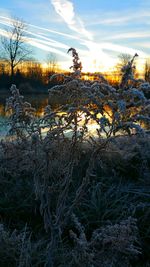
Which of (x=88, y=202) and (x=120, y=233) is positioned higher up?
(x=120, y=233)

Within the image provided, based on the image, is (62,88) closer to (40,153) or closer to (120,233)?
(40,153)

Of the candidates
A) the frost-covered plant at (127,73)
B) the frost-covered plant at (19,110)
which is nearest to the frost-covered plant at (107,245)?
the frost-covered plant at (19,110)

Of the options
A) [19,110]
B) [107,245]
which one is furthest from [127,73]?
[107,245]

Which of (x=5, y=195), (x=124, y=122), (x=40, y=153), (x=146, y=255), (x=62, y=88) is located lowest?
(x=146, y=255)

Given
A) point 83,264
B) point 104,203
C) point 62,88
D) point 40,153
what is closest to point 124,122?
point 62,88

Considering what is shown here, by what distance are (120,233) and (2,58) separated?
6344 centimetres

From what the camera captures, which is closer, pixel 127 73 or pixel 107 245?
pixel 127 73

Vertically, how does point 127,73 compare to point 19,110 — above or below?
above

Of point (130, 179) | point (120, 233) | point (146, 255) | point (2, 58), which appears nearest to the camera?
point (120, 233)

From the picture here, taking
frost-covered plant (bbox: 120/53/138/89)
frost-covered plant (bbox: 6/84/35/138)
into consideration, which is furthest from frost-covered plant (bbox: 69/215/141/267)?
frost-covered plant (bbox: 120/53/138/89)

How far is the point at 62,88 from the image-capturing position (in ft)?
7.59

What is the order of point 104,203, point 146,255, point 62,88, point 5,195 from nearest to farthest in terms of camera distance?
point 62,88 < point 146,255 < point 104,203 < point 5,195

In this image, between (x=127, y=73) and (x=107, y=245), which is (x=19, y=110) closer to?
(x=127, y=73)

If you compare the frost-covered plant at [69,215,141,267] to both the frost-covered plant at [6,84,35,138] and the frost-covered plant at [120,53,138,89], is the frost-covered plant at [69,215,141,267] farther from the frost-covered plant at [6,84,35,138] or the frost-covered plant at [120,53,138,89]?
the frost-covered plant at [120,53,138,89]
